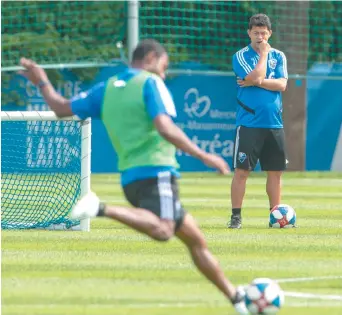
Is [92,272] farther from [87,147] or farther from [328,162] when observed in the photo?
[328,162]

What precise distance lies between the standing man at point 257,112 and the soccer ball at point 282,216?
358 mm

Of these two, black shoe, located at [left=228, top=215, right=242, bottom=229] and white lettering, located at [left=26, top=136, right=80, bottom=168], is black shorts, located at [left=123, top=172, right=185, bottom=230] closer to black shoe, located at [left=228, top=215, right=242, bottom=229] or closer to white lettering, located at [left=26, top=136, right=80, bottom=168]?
black shoe, located at [left=228, top=215, right=242, bottom=229]

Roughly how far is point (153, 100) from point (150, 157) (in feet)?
1.17

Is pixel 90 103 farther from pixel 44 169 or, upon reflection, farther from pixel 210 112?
pixel 210 112

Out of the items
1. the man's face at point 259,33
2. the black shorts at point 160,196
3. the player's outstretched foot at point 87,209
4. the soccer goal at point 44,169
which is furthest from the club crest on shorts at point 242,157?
the player's outstretched foot at point 87,209

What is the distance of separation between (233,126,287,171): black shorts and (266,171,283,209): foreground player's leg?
0.33 ft

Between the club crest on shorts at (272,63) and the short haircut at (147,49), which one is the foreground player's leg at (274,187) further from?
the short haircut at (147,49)

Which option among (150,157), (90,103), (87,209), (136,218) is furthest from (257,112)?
(87,209)

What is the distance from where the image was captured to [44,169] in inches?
→ 610

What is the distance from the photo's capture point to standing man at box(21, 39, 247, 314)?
7.66 m

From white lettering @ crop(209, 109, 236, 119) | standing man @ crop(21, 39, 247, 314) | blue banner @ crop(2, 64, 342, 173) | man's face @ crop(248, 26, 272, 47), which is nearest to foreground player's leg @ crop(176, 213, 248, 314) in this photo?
standing man @ crop(21, 39, 247, 314)

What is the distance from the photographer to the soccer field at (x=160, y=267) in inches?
311

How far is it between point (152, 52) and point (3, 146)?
992 centimetres

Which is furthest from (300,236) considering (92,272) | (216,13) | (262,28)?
(216,13)
